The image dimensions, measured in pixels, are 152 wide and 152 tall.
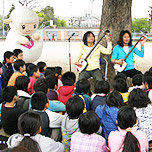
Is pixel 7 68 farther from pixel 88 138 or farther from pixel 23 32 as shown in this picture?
pixel 88 138

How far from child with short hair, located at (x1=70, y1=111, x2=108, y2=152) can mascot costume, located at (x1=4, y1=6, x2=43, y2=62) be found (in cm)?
489

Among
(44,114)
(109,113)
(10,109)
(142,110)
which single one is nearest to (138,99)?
(142,110)

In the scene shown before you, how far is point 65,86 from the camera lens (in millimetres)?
3539

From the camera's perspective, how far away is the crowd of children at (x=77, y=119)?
209cm

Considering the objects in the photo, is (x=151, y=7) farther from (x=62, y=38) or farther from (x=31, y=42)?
(x=31, y=42)

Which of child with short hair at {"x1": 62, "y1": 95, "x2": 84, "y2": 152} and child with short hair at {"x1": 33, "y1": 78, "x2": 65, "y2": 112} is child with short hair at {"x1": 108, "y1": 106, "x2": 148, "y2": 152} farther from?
child with short hair at {"x1": 33, "y1": 78, "x2": 65, "y2": 112}

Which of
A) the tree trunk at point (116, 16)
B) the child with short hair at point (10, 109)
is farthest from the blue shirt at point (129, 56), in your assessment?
the child with short hair at point (10, 109)

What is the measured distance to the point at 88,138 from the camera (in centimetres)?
216

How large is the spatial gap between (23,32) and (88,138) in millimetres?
5233

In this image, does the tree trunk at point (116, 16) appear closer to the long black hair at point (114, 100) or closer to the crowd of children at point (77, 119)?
the crowd of children at point (77, 119)

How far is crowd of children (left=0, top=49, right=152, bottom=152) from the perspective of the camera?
2.09 m

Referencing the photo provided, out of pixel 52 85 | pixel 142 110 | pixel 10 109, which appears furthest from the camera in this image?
pixel 52 85

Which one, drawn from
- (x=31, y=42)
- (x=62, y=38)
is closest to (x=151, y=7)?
(x=62, y=38)

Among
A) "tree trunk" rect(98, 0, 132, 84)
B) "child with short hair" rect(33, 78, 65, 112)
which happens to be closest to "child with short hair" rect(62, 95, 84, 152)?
"child with short hair" rect(33, 78, 65, 112)
